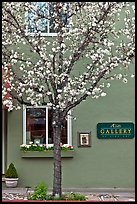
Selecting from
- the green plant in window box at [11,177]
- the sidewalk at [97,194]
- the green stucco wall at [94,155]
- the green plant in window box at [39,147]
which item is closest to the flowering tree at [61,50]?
the sidewalk at [97,194]

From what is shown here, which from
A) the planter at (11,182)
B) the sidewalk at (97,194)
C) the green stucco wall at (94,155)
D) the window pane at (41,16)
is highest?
the window pane at (41,16)

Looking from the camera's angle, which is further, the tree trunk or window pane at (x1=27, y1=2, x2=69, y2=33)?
window pane at (x1=27, y1=2, x2=69, y2=33)

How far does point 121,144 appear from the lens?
1004 centimetres

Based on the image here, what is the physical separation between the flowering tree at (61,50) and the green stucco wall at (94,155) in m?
1.47

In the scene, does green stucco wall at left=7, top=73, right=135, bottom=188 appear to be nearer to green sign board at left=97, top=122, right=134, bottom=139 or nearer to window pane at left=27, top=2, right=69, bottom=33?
green sign board at left=97, top=122, right=134, bottom=139

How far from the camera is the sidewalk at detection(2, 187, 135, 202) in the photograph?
8.58 m

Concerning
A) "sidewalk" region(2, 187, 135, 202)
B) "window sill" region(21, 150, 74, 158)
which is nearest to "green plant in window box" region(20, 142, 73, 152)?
"window sill" region(21, 150, 74, 158)

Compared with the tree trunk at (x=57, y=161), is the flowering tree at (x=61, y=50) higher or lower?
higher

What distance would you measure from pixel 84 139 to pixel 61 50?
9.19 ft

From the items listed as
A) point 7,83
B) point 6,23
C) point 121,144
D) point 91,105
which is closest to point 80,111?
point 91,105

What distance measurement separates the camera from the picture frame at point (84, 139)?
10.0 meters

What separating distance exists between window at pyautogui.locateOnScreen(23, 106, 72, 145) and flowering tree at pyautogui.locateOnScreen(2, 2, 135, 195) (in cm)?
125

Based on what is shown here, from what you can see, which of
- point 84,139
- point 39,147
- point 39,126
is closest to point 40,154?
point 39,147

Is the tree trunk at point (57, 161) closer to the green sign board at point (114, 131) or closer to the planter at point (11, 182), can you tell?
the planter at point (11, 182)
